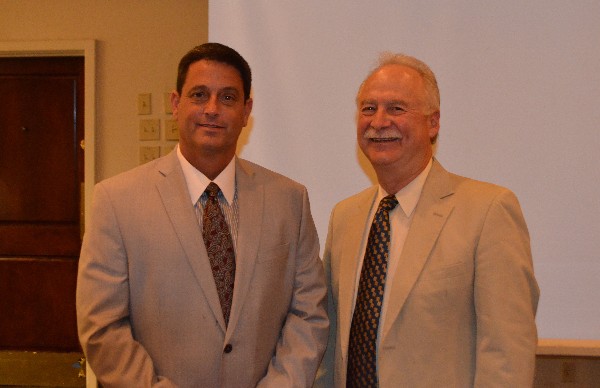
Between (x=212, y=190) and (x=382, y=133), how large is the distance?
0.48 m

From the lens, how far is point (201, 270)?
1.60 meters

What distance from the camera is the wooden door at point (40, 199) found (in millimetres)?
4281

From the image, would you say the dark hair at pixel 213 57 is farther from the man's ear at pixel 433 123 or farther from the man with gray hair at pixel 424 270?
the man's ear at pixel 433 123

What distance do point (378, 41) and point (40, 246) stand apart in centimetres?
287

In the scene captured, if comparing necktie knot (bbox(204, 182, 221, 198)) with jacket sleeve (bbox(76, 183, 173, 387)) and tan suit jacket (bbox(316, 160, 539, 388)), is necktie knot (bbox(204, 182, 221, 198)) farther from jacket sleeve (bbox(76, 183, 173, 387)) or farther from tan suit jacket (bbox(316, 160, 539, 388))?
tan suit jacket (bbox(316, 160, 539, 388))

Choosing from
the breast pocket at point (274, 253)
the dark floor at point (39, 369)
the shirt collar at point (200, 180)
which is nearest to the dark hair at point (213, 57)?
the shirt collar at point (200, 180)

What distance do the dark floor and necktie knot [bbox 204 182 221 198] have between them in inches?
117

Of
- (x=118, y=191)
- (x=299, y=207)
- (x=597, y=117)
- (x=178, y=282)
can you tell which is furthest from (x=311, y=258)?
(x=597, y=117)

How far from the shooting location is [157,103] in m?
4.05

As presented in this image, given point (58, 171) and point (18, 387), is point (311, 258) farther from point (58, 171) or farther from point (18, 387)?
point (18, 387)

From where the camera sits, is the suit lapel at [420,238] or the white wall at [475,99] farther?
the white wall at [475,99]

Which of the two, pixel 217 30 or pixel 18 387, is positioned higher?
pixel 217 30

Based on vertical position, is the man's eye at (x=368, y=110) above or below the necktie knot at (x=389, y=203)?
above

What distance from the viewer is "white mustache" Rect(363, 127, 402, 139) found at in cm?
168
